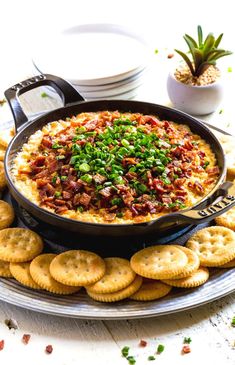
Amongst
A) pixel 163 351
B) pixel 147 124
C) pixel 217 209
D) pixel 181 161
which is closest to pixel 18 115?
pixel 147 124

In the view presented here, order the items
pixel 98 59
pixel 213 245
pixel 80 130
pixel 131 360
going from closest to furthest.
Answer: pixel 131 360, pixel 213 245, pixel 80 130, pixel 98 59

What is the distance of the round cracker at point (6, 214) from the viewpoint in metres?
4.21

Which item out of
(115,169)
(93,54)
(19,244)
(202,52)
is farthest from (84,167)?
(93,54)

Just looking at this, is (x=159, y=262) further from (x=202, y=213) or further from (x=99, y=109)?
(x=99, y=109)

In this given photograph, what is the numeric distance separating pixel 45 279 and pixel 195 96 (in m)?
2.83

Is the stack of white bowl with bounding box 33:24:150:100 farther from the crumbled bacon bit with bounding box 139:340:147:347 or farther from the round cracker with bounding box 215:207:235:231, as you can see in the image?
the crumbled bacon bit with bounding box 139:340:147:347

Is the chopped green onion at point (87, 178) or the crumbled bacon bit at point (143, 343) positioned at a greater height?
the chopped green onion at point (87, 178)

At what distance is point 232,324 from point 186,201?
0.91 meters

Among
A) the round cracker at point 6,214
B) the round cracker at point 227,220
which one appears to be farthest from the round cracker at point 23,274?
A: the round cracker at point 227,220

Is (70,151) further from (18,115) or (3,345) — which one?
(3,345)

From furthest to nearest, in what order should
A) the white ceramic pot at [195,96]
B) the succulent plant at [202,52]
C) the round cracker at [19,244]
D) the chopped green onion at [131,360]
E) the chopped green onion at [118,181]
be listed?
the white ceramic pot at [195,96], the succulent plant at [202,52], the chopped green onion at [118,181], the round cracker at [19,244], the chopped green onion at [131,360]

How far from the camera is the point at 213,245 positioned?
401cm

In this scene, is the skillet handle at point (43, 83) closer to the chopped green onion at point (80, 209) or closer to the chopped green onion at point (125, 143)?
the chopped green onion at point (125, 143)

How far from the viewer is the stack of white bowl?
228 inches
